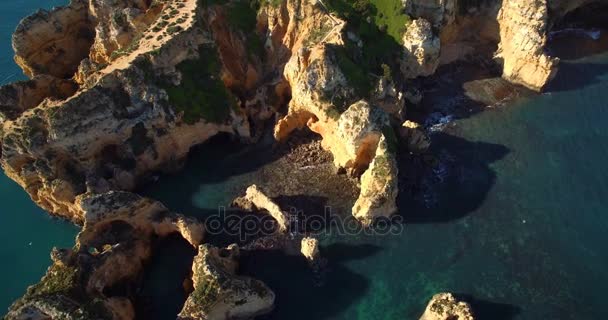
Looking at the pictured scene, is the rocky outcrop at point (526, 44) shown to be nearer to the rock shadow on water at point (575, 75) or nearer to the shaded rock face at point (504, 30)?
the shaded rock face at point (504, 30)

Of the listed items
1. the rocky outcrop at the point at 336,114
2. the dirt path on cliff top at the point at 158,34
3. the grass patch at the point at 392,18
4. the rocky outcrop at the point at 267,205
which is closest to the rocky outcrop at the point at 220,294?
the rocky outcrop at the point at 267,205

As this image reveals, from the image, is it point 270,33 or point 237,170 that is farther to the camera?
point 270,33

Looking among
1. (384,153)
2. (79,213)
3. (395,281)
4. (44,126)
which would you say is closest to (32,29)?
(44,126)

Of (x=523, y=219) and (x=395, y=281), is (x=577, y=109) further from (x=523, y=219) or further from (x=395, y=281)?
(x=395, y=281)

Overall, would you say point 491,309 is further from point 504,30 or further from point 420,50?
point 504,30

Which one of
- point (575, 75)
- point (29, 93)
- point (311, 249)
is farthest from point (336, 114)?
point (29, 93)

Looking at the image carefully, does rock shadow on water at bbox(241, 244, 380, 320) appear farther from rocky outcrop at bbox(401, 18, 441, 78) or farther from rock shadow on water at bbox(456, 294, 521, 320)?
rocky outcrop at bbox(401, 18, 441, 78)

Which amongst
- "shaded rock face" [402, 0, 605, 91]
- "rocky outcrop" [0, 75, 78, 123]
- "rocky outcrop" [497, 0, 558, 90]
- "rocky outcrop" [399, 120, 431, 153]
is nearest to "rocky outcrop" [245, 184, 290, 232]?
"rocky outcrop" [399, 120, 431, 153]
